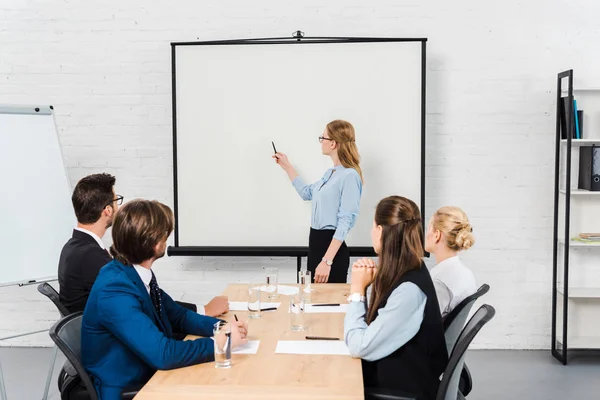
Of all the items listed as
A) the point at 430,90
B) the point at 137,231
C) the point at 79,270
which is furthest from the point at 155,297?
the point at 430,90

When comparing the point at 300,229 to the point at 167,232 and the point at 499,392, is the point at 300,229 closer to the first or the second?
the point at 499,392

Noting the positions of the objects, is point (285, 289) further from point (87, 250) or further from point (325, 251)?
point (87, 250)

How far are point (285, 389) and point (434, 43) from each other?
3.41 meters

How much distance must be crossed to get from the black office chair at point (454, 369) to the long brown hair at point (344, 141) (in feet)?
6.24

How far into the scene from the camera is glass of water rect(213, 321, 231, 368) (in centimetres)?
208

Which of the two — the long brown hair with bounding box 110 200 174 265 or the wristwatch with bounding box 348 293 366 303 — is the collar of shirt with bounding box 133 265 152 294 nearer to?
the long brown hair with bounding box 110 200 174 265

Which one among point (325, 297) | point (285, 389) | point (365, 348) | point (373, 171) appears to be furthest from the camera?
point (373, 171)

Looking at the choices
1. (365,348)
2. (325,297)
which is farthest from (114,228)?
(325,297)

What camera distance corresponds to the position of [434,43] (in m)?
4.74

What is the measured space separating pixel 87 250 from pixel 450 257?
4.94 feet

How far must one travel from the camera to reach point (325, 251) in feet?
13.4

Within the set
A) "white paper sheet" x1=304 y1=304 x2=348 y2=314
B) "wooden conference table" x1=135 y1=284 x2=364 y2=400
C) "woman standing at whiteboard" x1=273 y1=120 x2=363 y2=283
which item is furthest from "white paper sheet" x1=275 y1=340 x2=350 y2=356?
"woman standing at whiteboard" x1=273 y1=120 x2=363 y2=283

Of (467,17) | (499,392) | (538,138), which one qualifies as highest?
(467,17)

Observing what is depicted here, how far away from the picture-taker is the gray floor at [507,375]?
13.0 feet
